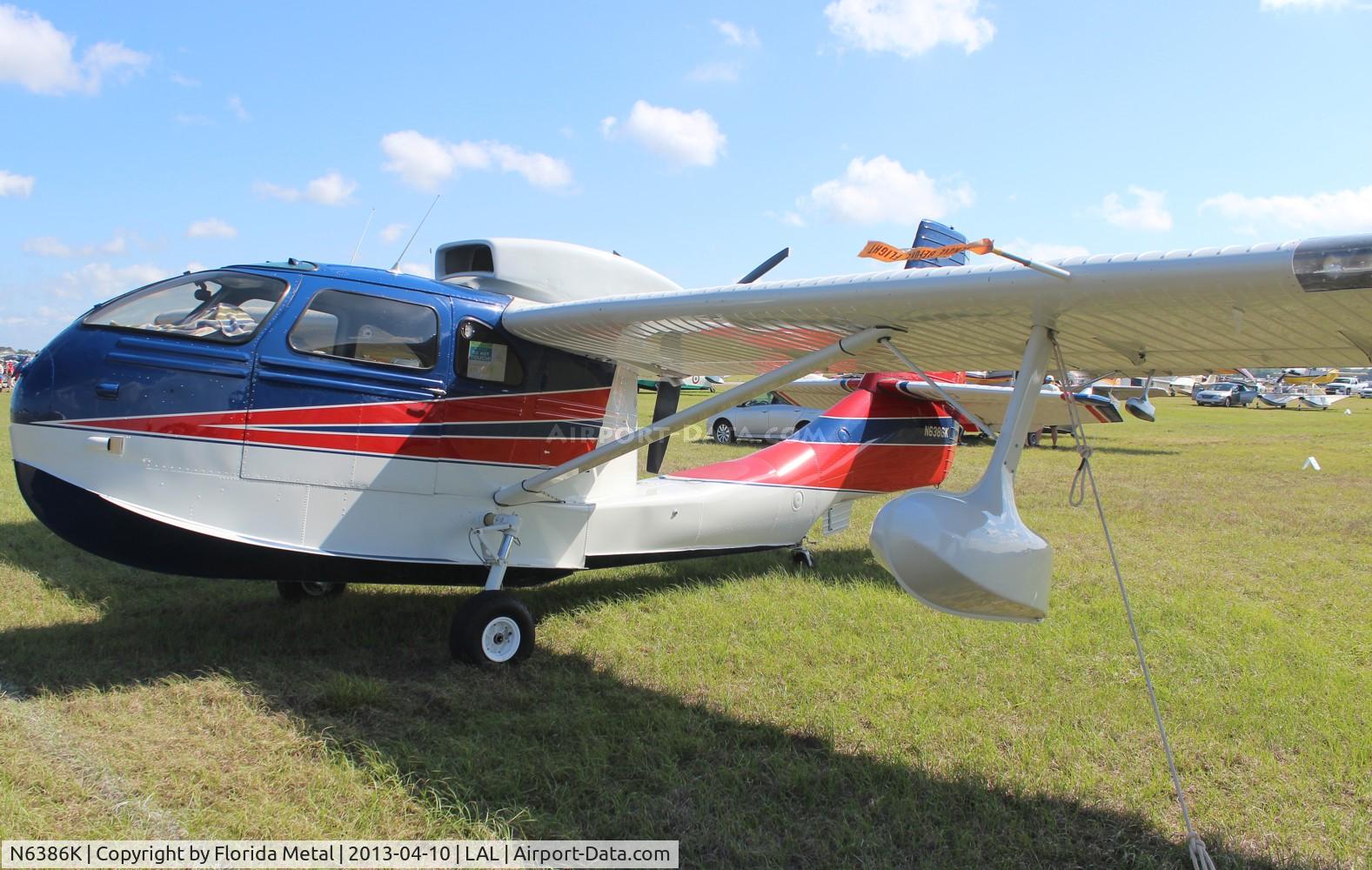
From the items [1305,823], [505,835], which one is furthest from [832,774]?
[1305,823]

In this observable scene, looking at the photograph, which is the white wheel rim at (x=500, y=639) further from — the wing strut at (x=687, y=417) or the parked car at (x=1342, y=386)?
the parked car at (x=1342, y=386)

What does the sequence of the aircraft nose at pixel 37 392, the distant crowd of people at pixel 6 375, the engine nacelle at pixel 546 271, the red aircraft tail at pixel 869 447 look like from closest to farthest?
the aircraft nose at pixel 37 392, the engine nacelle at pixel 546 271, the red aircraft tail at pixel 869 447, the distant crowd of people at pixel 6 375

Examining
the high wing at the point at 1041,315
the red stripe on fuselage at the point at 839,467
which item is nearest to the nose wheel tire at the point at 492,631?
the high wing at the point at 1041,315

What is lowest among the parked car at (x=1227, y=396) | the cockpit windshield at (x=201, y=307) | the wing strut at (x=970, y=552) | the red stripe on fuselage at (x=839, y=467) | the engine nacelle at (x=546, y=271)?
the parked car at (x=1227, y=396)

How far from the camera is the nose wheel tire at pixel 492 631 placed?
5258 mm

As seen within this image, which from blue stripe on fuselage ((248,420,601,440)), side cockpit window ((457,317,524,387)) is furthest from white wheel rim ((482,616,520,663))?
side cockpit window ((457,317,524,387))

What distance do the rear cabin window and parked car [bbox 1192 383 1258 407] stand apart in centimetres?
5797

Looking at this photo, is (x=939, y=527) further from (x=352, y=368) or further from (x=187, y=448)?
(x=187, y=448)

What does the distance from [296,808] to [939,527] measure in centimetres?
296

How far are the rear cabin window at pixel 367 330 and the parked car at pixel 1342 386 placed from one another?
268ft

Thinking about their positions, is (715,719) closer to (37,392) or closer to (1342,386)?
(37,392)

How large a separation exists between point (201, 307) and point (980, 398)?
20.1 feet

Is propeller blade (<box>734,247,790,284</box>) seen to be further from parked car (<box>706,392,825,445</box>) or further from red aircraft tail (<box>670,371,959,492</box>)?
parked car (<box>706,392,825,445</box>)

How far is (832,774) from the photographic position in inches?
159
